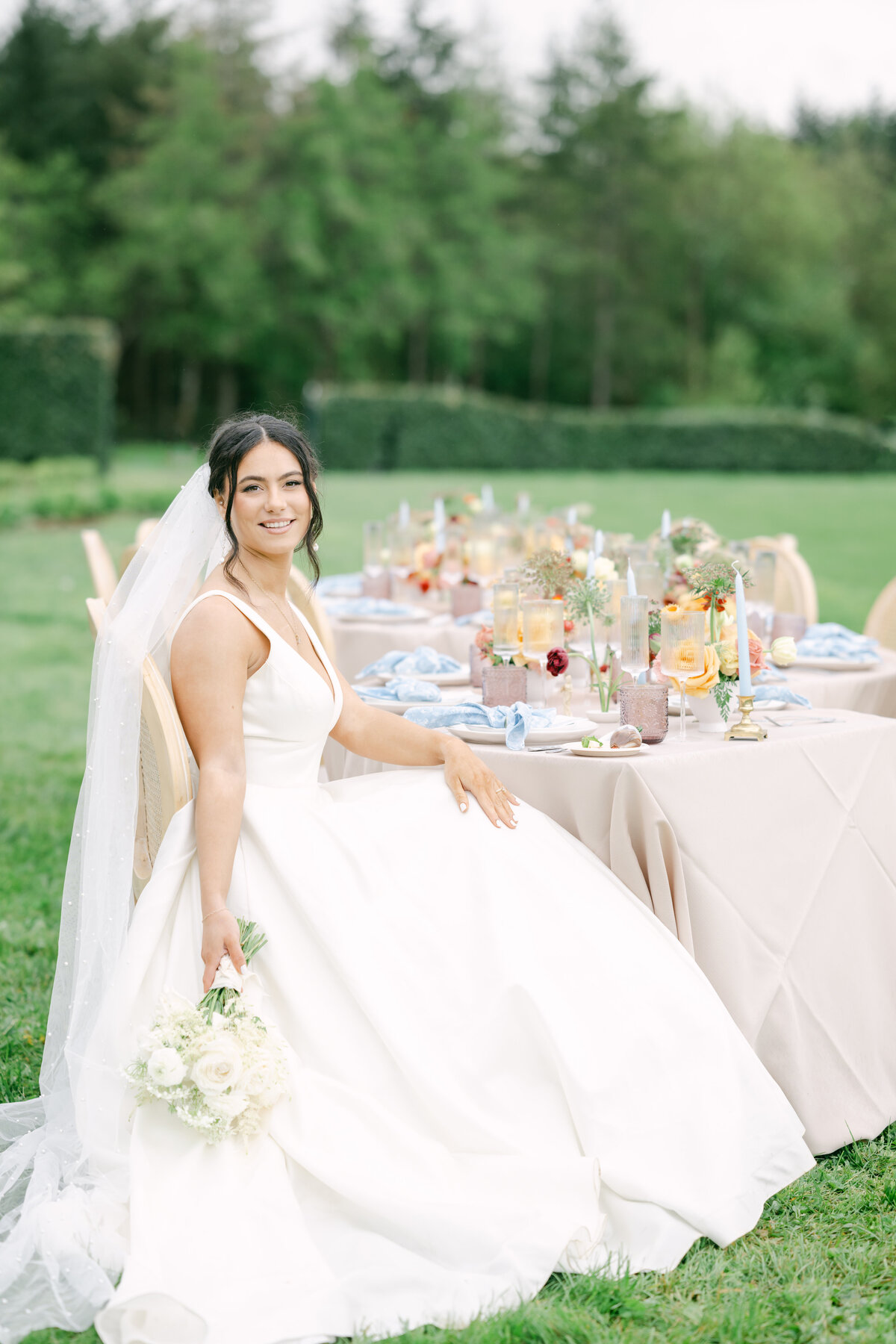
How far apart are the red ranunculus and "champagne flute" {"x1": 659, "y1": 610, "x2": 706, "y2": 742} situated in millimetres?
341

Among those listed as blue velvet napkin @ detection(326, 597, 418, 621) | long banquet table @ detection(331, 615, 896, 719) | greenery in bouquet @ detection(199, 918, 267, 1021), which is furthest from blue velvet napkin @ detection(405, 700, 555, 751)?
blue velvet napkin @ detection(326, 597, 418, 621)

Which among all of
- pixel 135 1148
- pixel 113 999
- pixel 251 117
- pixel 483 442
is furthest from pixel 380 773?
pixel 251 117

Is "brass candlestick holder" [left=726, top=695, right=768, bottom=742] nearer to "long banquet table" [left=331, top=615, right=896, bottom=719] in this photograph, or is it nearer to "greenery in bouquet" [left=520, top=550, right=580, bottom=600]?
"greenery in bouquet" [left=520, top=550, right=580, bottom=600]

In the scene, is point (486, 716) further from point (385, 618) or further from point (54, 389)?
point (54, 389)

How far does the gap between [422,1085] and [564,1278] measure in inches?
19.6

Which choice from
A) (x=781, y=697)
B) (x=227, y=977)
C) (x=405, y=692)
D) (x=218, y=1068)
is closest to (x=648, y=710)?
(x=781, y=697)

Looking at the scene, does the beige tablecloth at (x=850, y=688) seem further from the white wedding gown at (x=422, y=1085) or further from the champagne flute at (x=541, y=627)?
the white wedding gown at (x=422, y=1085)

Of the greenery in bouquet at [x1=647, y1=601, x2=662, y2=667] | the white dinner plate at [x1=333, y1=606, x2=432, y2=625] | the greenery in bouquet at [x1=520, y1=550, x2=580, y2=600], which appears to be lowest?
the white dinner plate at [x1=333, y1=606, x2=432, y2=625]

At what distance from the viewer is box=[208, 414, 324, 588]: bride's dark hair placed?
3.38 m

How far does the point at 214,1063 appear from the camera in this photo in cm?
273

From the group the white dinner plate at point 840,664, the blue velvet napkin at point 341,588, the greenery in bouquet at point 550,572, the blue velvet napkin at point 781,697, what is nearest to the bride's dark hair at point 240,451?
the greenery in bouquet at point 550,572

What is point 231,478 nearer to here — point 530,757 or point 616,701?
point 530,757

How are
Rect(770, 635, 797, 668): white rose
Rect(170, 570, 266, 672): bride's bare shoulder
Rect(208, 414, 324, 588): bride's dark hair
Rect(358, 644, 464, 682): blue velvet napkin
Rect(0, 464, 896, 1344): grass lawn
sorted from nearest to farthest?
Rect(0, 464, 896, 1344): grass lawn < Rect(170, 570, 266, 672): bride's bare shoulder < Rect(208, 414, 324, 588): bride's dark hair < Rect(770, 635, 797, 668): white rose < Rect(358, 644, 464, 682): blue velvet napkin

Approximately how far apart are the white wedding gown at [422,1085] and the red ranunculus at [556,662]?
26.8 inches
